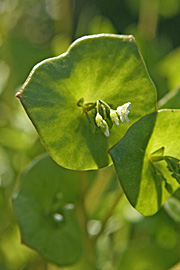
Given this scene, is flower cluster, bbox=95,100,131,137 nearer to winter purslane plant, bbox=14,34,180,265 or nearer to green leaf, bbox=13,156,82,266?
winter purslane plant, bbox=14,34,180,265

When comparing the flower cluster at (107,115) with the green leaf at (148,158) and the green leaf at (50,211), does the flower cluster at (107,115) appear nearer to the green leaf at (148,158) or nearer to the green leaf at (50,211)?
the green leaf at (148,158)

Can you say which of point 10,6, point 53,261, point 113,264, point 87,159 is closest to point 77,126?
point 87,159

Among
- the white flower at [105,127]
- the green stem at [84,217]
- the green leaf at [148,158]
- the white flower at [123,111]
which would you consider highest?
the white flower at [123,111]

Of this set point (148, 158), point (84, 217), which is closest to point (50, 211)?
point (84, 217)

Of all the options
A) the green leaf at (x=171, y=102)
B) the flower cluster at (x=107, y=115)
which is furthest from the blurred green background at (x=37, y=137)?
the flower cluster at (x=107, y=115)

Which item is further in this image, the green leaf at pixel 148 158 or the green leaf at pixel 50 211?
the green leaf at pixel 50 211

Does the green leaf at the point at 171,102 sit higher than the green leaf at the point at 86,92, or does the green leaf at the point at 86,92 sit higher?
the green leaf at the point at 86,92
